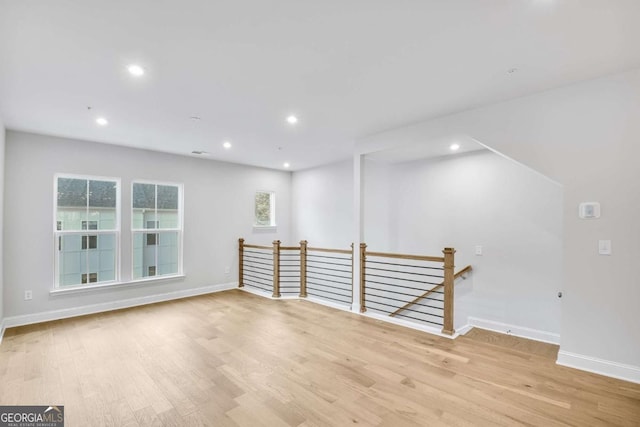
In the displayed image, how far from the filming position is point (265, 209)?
6910mm

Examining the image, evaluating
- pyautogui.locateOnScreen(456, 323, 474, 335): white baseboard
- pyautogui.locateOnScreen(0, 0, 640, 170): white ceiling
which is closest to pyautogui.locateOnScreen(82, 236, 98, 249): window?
pyautogui.locateOnScreen(0, 0, 640, 170): white ceiling

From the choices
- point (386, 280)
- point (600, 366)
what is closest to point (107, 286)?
point (386, 280)

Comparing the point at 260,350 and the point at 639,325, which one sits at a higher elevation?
the point at 639,325

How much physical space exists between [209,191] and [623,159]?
5.83 meters

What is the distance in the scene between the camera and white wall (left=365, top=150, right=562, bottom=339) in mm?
3809

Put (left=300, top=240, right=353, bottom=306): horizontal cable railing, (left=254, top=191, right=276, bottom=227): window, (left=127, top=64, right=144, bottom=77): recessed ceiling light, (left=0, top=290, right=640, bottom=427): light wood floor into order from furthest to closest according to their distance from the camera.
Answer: (left=254, top=191, right=276, bottom=227): window, (left=300, top=240, right=353, bottom=306): horizontal cable railing, (left=127, top=64, right=144, bottom=77): recessed ceiling light, (left=0, top=290, right=640, bottom=427): light wood floor

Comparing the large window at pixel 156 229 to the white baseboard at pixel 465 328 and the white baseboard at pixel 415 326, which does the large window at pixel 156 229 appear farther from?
the white baseboard at pixel 465 328

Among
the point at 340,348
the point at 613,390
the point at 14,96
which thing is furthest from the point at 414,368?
the point at 14,96

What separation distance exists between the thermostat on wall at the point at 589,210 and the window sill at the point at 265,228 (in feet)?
17.9

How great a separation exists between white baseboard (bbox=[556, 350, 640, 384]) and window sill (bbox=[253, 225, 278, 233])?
212 inches

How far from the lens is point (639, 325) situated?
2.43 meters

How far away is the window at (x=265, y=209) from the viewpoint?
Result: 266 inches

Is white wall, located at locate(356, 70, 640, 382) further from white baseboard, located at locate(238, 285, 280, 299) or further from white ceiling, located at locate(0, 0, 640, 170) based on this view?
white baseboard, located at locate(238, 285, 280, 299)

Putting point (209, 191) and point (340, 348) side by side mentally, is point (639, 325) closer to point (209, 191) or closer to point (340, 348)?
point (340, 348)
